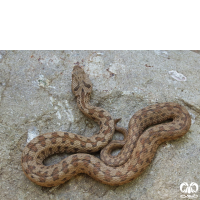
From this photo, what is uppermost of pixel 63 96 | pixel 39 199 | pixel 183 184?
pixel 63 96

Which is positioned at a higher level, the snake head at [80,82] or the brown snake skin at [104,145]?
the snake head at [80,82]

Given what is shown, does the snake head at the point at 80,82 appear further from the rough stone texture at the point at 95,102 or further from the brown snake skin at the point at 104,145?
the rough stone texture at the point at 95,102

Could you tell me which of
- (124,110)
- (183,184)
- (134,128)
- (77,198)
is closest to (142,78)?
(124,110)

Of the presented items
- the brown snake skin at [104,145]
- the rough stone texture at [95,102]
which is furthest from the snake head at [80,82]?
the rough stone texture at [95,102]

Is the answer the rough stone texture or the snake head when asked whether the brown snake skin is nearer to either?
the snake head

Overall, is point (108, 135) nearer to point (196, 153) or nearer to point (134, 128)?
point (134, 128)

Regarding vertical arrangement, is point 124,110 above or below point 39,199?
above

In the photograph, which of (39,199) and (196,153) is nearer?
(39,199)
